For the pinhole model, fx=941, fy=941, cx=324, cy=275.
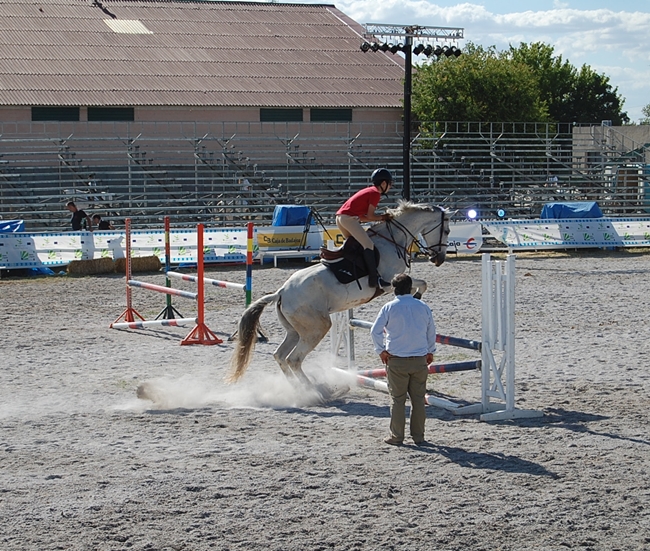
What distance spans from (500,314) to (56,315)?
9.84 m

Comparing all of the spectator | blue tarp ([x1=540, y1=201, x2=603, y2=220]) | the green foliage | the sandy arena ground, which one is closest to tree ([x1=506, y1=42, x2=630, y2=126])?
the green foliage

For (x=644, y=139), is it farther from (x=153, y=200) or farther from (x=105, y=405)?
(x=105, y=405)

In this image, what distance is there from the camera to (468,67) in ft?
150

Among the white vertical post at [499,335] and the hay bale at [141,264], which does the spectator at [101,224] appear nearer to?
the hay bale at [141,264]

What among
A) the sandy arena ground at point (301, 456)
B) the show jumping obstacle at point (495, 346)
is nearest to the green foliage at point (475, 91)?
the sandy arena ground at point (301, 456)

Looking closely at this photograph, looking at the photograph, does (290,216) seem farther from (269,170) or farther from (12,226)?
(269,170)

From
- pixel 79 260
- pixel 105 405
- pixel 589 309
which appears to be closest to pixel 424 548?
pixel 105 405

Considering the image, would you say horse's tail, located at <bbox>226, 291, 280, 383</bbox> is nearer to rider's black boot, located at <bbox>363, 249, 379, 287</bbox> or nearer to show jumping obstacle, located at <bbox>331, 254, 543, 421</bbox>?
rider's black boot, located at <bbox>363, 249, 379, 287</bbox>

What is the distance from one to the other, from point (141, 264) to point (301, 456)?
16.7 m

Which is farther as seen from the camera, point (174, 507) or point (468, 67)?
point (468, 67)

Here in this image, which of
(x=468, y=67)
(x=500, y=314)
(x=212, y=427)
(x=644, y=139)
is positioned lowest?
(x=212, y=427)

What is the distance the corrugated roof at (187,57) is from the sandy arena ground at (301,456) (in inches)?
1152

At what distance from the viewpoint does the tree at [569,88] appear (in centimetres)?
6769

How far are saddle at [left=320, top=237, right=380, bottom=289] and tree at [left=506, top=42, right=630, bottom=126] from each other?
5978cm
